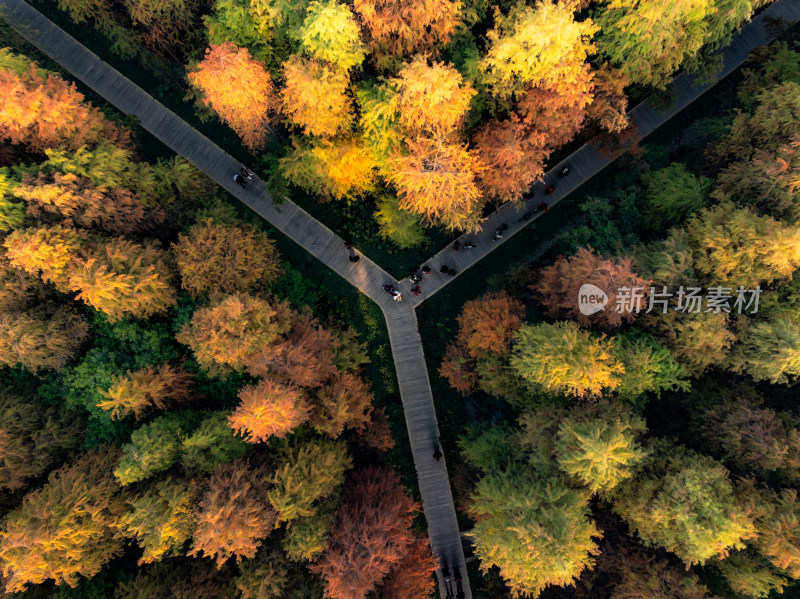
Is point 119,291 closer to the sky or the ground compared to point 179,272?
closer to the ground

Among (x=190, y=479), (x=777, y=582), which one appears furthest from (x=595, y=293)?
(x=190, y=479)

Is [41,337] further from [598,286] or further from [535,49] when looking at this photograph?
[598,286]

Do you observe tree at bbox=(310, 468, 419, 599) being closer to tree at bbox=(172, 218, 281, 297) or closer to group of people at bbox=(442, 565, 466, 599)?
group of people at bbox=(442, 565, 466, 599)

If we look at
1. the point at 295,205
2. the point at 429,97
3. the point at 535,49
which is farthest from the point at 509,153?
the point at 295,205

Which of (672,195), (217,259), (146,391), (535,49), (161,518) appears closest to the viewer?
(535,49)

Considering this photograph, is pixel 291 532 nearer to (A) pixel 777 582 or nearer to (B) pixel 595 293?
(B) pixel 595 293

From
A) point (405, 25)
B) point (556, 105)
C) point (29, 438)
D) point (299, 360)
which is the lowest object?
point (29, 438)
